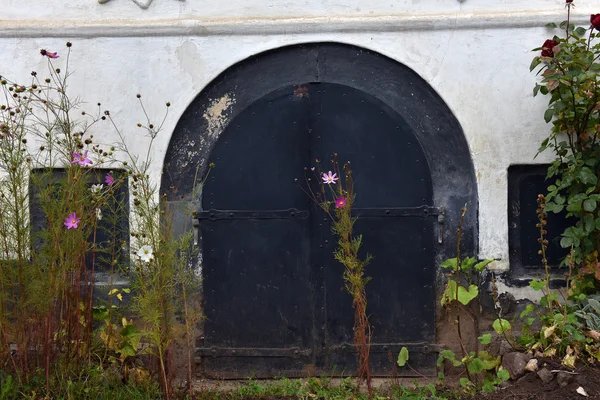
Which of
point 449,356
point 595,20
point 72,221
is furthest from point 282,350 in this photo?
point 595,20

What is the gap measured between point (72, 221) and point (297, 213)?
1724mm

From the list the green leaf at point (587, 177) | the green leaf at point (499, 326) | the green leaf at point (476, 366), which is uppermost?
the green leaf at point (587, 177)

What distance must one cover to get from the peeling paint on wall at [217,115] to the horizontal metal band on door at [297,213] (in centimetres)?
59

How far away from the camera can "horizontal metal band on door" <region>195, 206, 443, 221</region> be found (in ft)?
19.9

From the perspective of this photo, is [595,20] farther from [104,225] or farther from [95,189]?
[104,225]

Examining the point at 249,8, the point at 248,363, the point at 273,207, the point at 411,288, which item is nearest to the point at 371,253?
the point at 411,288

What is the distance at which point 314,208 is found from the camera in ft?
19.9

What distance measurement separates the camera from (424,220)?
19.9 ft

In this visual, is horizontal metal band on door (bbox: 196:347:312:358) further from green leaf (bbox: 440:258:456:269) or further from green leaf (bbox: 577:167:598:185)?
green leaf (bbox: 577:167:598:185)

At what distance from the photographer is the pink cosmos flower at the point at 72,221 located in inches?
198

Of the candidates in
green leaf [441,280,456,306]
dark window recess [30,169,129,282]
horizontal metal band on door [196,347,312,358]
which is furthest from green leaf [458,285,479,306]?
dark window recess [30,169,129,282]

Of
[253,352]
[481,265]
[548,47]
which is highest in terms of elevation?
[548,47]

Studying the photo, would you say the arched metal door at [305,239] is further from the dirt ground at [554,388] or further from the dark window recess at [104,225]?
the dirt ground at [554,388]

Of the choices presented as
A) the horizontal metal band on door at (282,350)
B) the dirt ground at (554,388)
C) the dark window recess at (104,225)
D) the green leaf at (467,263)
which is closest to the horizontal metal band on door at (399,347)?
the horizontal metal band on door at (282,350)
